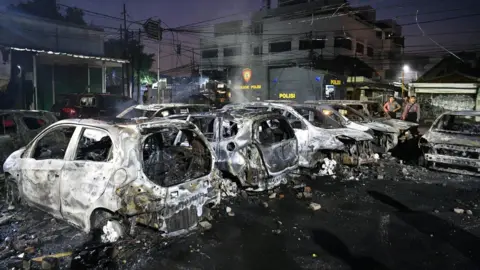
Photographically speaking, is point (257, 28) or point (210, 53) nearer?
point (257, 28)

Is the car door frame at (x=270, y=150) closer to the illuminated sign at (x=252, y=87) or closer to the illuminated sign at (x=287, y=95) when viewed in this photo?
the illuminated sign at (x=287, y=95)

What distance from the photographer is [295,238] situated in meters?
4.67

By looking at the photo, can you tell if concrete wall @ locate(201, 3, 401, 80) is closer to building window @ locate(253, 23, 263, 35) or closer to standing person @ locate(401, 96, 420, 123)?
building window @ locate(253, 23, 263, 35)

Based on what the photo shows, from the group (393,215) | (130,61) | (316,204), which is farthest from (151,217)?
(130,61)

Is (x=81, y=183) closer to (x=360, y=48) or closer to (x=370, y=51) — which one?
(x=360, y=48)

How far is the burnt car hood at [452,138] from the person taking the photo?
758cm

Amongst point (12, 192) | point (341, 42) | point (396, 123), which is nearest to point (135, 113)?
point (12, 192)

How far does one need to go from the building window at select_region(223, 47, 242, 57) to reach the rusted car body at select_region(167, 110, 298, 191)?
49.6m

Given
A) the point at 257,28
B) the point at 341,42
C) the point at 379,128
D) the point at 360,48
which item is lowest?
the point at 379,128

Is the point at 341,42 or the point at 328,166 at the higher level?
the point at 341,42

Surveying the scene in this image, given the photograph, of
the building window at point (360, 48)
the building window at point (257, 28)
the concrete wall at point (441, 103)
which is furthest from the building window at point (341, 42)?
the concrete wall at point (441, 103)

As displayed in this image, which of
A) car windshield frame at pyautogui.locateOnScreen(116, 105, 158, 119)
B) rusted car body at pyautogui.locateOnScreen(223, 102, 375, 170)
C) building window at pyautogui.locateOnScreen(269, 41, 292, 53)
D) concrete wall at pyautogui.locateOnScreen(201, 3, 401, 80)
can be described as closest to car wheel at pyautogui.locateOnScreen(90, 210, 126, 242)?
rusted car body at pyautogui.locateOnScreen(223, 102, 375, 170)

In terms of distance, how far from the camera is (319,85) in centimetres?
3025

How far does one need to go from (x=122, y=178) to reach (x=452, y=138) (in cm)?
763
